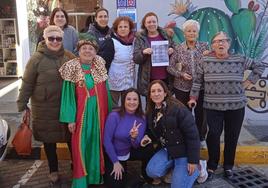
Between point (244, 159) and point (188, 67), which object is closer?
point (188, 67)

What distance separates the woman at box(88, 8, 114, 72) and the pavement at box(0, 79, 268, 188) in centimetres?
146

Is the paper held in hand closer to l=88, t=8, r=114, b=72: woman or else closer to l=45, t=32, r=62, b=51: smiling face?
l=88, t=8, r=114, b=72: woman

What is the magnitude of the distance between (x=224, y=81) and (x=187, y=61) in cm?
63

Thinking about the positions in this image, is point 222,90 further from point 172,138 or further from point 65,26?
point 65,26

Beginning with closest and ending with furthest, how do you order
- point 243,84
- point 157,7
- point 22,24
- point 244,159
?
point 243,84, point 244,159, point 157,7, point 22,24

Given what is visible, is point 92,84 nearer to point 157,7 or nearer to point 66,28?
point 66,28

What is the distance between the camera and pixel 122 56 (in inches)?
196

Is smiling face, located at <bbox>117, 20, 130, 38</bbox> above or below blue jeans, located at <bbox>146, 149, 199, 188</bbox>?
above

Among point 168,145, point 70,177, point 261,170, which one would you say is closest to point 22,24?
point 70,177

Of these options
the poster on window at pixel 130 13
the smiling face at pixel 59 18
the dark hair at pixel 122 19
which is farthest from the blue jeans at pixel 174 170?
the poster on window at pixel 130 13

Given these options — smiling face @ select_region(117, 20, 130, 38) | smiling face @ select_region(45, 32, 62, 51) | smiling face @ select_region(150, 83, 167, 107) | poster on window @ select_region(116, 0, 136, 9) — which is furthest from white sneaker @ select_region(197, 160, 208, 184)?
poster on window @ select_region(116, 0, 136, 9)

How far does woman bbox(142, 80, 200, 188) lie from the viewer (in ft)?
13.4

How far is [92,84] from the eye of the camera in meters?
4.29

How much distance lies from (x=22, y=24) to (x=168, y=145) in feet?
14.6
